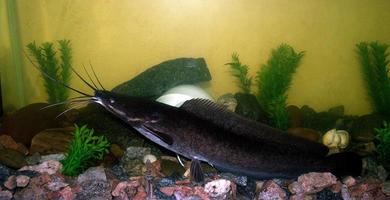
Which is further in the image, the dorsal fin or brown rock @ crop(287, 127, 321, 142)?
brown rock @ crop(287, 127, 321, 142)

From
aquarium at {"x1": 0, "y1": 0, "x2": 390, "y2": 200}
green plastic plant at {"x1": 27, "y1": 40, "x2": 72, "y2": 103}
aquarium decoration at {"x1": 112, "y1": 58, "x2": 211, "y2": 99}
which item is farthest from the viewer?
green plastic plant at {"x1": 27, "y1": 40, "x2": 72, "y2": 103}

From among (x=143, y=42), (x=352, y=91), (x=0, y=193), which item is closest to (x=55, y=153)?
(x=0, y=193)

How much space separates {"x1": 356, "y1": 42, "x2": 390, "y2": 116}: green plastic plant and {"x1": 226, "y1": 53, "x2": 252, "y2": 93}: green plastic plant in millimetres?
1605

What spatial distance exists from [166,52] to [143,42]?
Answer: 329 mm

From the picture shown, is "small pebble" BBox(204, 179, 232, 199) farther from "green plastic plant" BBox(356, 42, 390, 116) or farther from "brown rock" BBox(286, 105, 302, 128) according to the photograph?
"green plastic plant" BBox(356, 42, 390, 116)

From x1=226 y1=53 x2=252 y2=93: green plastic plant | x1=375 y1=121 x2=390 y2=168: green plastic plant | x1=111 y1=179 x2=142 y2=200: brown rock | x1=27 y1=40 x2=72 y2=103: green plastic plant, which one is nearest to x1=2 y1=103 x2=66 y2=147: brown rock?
x1=27 y1=40 x2=72 y2=103: green plastic plant

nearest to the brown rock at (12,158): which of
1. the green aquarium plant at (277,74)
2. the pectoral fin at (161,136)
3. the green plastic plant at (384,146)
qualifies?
the pectoral fin at (161,136)

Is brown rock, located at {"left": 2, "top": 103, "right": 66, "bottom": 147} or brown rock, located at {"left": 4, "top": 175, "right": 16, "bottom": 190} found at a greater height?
brown rock, located at {"left": 2, "top": 103, "right": 66, "bottom": 147}

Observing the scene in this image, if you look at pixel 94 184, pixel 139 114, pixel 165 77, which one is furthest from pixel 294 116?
pixel 94 184

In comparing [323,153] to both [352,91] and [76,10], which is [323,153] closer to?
[352,91]

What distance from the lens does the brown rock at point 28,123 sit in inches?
130

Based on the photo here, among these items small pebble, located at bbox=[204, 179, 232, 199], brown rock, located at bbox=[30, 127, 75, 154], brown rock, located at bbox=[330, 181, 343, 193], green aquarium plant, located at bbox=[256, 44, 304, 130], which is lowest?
brown rock, located at bbox=[330, 181, 343, 193]

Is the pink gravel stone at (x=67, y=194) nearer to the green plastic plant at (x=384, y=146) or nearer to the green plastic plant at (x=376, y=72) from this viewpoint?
the green plastic plant at (x=384, y=146)

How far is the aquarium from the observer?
2848 millimetres
